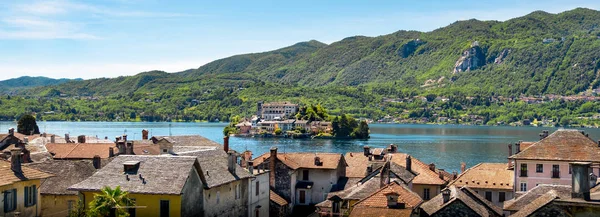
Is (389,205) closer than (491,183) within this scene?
Yes

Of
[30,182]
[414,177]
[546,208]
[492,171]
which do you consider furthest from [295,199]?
[546,208]

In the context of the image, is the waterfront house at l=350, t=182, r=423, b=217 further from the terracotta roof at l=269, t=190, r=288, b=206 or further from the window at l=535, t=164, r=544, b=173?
the terracotta roof at l=269, t=190, r=288, b=206

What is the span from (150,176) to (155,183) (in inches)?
33.7

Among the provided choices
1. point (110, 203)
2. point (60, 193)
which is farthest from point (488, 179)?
point (60, 193)

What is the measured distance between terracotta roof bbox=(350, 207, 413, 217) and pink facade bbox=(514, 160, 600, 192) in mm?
18045

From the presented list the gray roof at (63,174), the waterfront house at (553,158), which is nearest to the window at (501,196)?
the waterfront house at (553,158)

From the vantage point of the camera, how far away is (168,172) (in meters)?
40.5

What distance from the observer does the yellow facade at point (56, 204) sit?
43312 mm

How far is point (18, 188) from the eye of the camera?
119 ft

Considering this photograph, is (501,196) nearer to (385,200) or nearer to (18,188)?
(385,200)

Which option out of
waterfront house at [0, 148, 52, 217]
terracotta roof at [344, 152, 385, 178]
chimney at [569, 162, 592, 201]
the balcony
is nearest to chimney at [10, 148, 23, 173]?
waterfront house at [0, 148, 52, 217]

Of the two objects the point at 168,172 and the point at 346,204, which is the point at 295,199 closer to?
the point at 346,204

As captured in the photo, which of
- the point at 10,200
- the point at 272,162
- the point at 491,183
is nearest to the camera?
the point at 10,200

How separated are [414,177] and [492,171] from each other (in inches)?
270
